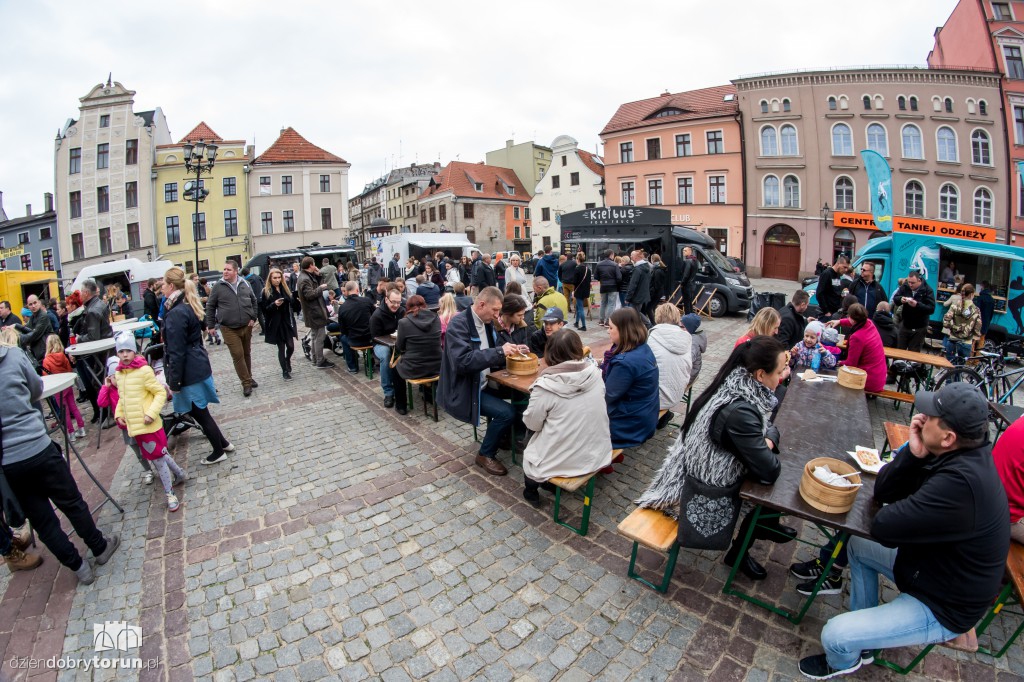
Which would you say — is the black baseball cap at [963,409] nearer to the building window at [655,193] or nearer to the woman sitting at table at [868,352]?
A: the woman sitting at table at [868,352]

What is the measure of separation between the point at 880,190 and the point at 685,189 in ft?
64.0

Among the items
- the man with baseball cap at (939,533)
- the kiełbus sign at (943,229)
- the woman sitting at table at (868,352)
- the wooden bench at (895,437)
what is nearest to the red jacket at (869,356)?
the woman sitting at table at (868,352)

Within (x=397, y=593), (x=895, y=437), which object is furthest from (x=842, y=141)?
(x=397, y=593)

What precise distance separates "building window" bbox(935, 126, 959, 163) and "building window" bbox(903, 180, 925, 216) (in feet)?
5.75

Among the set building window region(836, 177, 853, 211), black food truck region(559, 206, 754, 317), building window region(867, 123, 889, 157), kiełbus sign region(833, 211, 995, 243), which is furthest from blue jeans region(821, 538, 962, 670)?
building window region(867, 123, 889, 157)

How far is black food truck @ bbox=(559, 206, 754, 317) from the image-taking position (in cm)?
1385

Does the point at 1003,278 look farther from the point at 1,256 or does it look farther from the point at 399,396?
the point at 1,256

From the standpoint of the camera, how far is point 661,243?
1552cm

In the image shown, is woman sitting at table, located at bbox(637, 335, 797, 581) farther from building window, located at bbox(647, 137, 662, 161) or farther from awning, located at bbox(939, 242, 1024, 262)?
building window, located at bbox(647, 137, 662, 161)

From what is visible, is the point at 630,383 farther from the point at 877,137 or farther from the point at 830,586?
the point at 877,137

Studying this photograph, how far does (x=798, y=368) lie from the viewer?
594 centimetres

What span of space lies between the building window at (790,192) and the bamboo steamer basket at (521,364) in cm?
3024

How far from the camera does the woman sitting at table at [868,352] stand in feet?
19.0

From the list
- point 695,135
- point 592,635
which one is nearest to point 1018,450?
point 592,635
